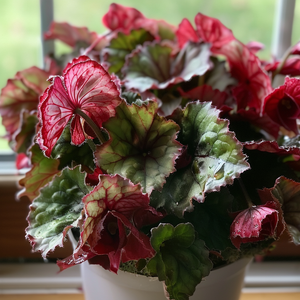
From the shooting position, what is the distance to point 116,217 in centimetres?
40

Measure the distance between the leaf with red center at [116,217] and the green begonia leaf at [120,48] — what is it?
0.33 meters

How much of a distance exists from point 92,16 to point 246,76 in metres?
0.51

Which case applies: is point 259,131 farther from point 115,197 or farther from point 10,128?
point 10,128

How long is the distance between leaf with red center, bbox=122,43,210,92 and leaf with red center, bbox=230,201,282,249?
0.78 ft

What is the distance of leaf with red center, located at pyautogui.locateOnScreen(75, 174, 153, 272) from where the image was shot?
365 mm

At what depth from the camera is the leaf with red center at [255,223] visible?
0.38m

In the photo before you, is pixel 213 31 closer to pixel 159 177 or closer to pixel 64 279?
pixel 159 177

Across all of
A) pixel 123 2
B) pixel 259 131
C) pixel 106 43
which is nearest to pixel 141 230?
pixel 259 131

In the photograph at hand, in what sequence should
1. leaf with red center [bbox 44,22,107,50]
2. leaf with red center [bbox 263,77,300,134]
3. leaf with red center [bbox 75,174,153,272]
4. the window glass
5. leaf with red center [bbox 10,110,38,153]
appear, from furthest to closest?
the window glass
leaf with red center [bbox 44,22,107,50]
leaf with red center [bbox 10,110,38,153]
leaf with red center [bbox 263,77,300,134]
leaf with red center [bbox 75,174,153,272]

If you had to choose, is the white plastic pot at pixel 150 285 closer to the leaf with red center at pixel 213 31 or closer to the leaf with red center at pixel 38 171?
the leaf with red center at pixel 38 171

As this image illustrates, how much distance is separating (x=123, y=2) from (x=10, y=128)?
1.53 feet

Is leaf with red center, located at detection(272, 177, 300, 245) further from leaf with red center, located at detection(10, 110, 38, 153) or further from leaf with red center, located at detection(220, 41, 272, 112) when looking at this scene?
leaf with red center, located at detection(10, 110, 38, 153)

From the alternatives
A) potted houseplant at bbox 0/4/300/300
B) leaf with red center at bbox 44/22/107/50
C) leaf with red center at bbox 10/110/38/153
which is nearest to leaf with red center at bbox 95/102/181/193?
potted houseplant at bbox 0/4/300/300

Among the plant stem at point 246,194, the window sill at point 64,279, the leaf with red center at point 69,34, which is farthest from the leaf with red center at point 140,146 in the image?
the window sill at point 64,279
